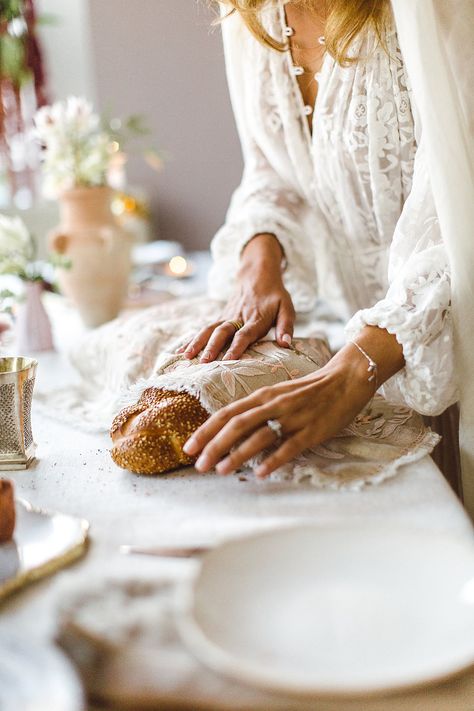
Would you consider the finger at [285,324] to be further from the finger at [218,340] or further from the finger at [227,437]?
the finger at [227,437]

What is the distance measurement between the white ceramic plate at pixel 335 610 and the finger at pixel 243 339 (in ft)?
1.68

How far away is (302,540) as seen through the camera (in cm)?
65

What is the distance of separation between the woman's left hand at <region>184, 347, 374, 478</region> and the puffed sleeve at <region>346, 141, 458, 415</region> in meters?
0.07

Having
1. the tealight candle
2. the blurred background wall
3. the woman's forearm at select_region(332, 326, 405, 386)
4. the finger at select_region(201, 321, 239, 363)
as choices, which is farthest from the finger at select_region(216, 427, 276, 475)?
the blurred background wall

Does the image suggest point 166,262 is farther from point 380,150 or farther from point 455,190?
point 455,190

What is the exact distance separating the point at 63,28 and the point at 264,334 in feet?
13.7

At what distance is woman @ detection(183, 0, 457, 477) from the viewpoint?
966 mm

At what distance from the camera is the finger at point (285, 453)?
904mm

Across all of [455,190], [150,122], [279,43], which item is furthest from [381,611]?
[150,122]

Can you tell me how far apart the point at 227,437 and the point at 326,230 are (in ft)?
2.76

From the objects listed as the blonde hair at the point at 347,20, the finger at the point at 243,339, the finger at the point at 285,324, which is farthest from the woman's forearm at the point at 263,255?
the blonde hair at the point at 347,20

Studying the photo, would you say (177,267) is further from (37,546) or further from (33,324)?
(37,546)

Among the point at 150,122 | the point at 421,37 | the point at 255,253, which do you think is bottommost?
the point at 255,253

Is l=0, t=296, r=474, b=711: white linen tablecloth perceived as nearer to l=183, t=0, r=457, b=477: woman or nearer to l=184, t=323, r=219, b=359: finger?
l=183, t=0, r=457, b=477: woman
